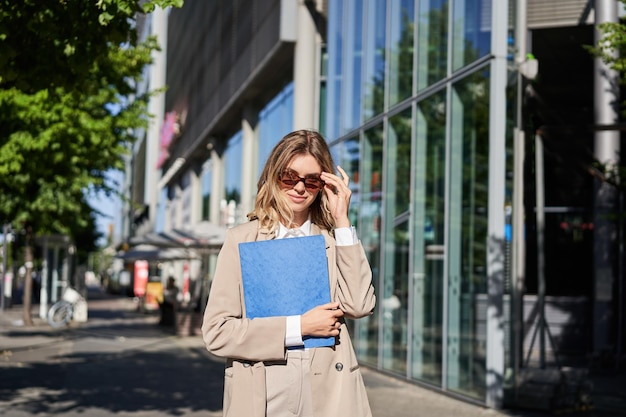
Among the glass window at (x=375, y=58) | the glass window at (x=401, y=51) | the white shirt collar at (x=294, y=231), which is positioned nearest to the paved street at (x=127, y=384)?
the glass window at (x=401, y=51)

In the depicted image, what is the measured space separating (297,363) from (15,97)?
1553 cm

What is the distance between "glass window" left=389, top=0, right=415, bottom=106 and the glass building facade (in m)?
0.02

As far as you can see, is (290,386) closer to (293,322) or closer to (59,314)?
(293,322)

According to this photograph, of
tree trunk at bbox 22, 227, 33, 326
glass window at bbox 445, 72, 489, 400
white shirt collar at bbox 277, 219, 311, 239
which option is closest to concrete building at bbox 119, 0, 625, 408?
glass window at bbox 445, 72, 489, 400

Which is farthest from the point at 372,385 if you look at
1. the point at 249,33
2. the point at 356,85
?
the point at 249,33

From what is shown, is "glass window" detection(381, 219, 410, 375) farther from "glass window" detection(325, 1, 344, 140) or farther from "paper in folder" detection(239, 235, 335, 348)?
"paper in folder" detection(239, 235, 335, 348)

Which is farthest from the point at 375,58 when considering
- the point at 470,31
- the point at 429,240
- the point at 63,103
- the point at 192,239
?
the point at 192,239

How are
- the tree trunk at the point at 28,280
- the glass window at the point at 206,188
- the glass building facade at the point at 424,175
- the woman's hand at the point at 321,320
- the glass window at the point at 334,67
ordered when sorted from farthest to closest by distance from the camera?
the glass window at the point at 206,188, the tree trunk at the point at 28,280, the glass window at the point at 334,67, the glass building facade at the point at 424,175, the woman's hand at the point at 321,320

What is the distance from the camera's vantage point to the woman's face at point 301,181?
2.84 metres

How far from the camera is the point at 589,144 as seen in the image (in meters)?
21.0

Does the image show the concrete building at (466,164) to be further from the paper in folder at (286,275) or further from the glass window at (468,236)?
the paper in folder at (286,275)

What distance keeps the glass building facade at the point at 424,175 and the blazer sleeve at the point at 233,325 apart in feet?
26.6

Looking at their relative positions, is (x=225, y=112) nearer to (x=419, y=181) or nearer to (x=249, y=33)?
(x=249, y=33)

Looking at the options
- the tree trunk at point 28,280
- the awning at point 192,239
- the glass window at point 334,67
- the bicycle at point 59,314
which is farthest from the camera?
the tree trunk at point 28,280
